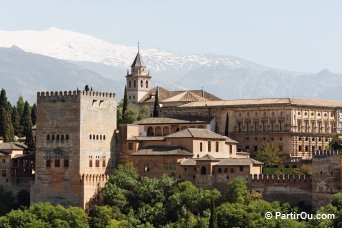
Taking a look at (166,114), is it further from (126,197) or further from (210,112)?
(126,197)

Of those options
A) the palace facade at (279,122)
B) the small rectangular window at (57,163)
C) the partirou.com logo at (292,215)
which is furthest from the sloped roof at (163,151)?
the palace facade at (279,122)

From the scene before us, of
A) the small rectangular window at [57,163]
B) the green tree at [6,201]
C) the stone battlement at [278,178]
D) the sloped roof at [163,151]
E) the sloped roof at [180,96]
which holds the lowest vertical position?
the green tree at [6,201]

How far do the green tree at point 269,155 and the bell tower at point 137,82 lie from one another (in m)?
32.1

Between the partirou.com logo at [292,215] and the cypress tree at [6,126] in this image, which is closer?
the partirou.com logo at [292,215]

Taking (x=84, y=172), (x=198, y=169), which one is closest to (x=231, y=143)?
(x=198, y=169)

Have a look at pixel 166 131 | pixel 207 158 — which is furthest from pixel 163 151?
pixel 166 131

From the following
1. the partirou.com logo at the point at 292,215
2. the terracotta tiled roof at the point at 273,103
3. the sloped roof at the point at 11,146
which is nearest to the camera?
the partirou.com logo at the point at 292,215

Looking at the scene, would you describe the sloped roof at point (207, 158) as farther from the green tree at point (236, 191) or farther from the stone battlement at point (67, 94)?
the stone battlement at point (67, 94)

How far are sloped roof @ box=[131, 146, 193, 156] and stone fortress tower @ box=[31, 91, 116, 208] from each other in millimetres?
3177

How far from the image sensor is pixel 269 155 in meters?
88.1

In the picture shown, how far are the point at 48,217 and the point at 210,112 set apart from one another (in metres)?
27.1

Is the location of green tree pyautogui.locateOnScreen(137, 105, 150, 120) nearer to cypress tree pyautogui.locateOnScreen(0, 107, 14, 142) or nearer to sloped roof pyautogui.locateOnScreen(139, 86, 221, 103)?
sloped roof pyautogui.locateOnScreen(139, 86, 221, 103)

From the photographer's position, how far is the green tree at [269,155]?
87812 mm

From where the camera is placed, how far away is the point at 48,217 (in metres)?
77.1
